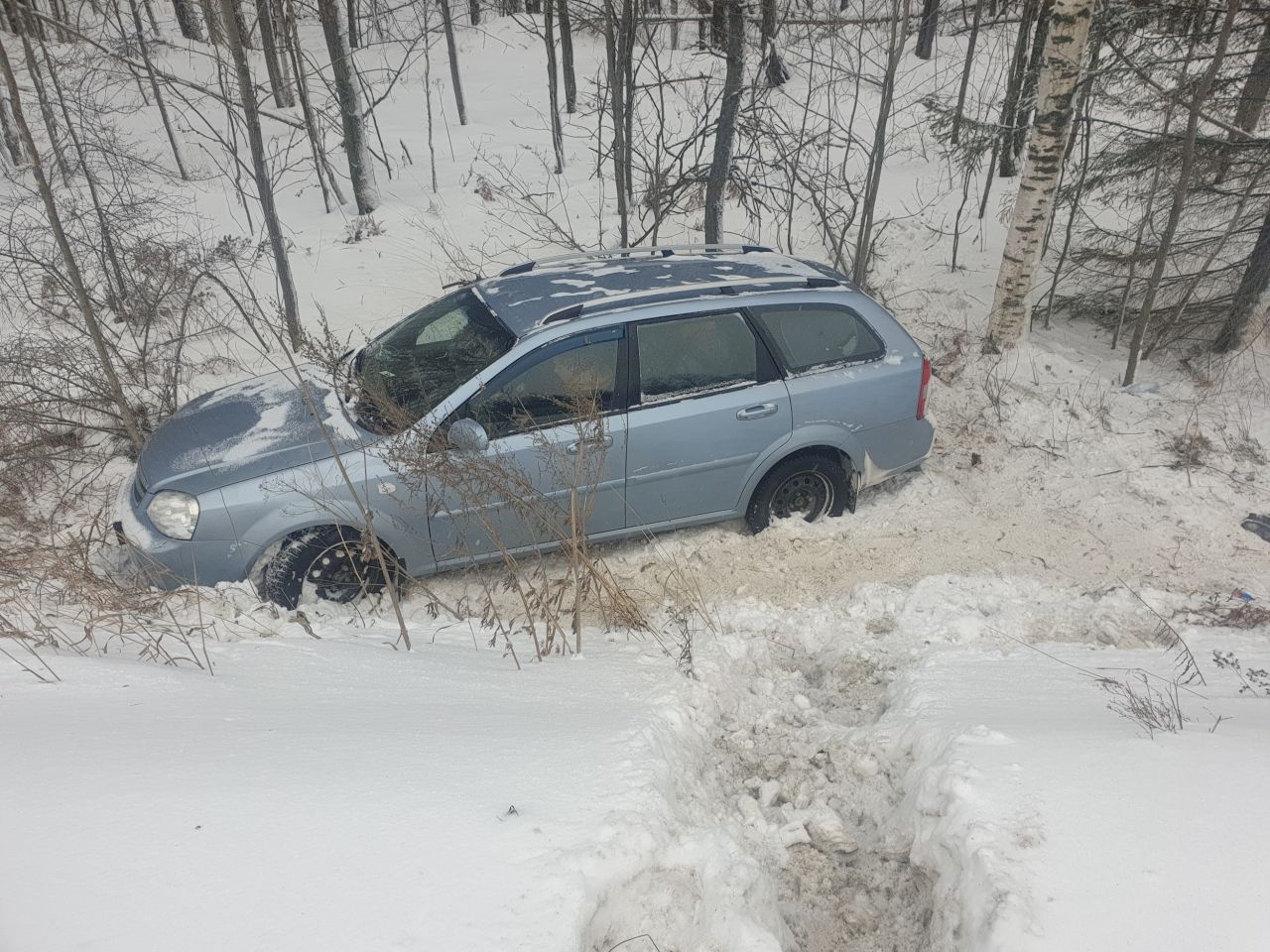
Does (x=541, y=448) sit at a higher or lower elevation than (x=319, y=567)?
higher

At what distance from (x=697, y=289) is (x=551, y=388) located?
3.73 feet

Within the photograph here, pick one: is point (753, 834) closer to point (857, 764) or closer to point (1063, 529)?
point (857, 764)

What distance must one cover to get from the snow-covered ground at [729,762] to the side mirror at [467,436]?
997mm

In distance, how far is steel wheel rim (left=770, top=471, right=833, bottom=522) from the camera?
5.03m

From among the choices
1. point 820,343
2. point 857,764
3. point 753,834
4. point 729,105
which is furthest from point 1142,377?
point 753,834

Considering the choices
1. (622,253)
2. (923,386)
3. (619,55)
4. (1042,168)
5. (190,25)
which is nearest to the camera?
(923,386)

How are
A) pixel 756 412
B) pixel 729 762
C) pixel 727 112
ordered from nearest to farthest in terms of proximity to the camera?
pixel 729 762
pixel 756 412
pixel 727 112

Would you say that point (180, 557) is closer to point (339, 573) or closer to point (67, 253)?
point (339, 573)

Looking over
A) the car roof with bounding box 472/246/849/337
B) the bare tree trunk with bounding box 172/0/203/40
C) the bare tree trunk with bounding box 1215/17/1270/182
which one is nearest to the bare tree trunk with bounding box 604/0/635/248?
the car roof with bounding box 472/246/849/337

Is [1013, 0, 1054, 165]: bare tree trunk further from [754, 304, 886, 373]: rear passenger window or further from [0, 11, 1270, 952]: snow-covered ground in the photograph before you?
[0, 11, 1270, 952]: snow-covered ground

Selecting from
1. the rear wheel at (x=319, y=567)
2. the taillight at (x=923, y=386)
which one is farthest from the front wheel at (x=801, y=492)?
the rear wheel at (x=319, y=567)

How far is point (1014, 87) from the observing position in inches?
453

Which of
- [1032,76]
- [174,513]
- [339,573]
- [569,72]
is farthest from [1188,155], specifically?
[569,72]

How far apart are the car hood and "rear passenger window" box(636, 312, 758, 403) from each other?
1.62m
